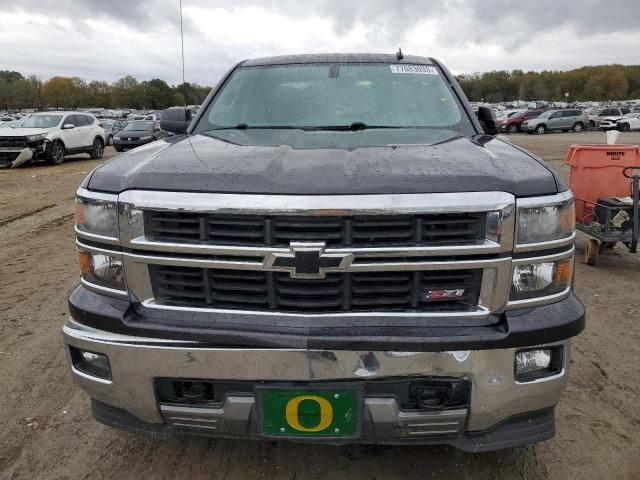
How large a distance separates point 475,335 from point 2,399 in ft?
9.23

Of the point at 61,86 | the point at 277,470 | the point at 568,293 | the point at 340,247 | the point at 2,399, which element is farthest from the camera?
the point at 61,86

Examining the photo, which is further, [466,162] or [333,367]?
[466,162]

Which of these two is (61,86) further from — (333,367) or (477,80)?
(333,367)

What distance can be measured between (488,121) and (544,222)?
1.88 m

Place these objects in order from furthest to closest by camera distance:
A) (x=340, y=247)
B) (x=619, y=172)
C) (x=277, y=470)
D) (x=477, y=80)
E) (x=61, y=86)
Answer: (x=477, y=80) → (x=61, y=86) → (x=619, y=172) → (x=277, y=470) → (x=340, y=247)

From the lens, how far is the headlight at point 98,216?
222 cm

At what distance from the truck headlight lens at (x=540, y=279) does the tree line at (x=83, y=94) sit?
10109 cm

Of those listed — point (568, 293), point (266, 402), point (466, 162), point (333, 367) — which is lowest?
point (266, 402)

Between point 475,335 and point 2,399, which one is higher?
point 475,335

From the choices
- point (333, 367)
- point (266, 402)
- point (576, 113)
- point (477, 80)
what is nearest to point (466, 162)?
point (333, 367)

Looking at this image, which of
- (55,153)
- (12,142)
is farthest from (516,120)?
(12,142)

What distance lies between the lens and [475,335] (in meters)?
2.06

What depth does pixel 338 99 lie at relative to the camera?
3518 millimetres

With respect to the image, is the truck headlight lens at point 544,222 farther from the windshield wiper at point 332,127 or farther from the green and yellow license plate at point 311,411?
the windshield wiper at point 332,127
